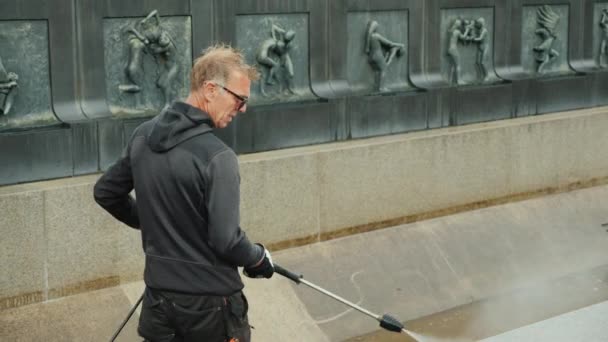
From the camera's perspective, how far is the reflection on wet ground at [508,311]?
32.1 feet

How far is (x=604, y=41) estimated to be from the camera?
46.5 feet

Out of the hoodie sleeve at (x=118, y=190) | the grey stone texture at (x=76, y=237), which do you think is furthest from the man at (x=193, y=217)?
the grey stone texture at (x=76, y=237)

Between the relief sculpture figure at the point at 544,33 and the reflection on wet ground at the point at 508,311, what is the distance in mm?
2760

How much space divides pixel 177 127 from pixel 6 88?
3.45 meters

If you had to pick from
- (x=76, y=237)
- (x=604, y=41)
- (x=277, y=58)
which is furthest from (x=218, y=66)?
(x=604, y=41)

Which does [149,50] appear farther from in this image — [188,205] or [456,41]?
[188,205]

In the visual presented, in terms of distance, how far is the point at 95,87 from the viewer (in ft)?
30.0

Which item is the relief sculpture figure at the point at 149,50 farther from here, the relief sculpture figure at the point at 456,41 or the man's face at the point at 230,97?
the man's face at the point at 230,97

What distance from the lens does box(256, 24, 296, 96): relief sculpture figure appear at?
1030 centimetres

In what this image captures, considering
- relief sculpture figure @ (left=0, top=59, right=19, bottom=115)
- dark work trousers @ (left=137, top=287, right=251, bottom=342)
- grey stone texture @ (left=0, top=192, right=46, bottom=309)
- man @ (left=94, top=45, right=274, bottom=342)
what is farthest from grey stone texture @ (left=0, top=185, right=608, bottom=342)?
man @ (left=94, top=45, right=274, bottom=342)

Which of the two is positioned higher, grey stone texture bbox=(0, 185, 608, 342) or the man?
the man

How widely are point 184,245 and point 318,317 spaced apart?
13.6 feet

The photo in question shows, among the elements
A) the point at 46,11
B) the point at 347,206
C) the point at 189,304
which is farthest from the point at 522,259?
the point at 189,304

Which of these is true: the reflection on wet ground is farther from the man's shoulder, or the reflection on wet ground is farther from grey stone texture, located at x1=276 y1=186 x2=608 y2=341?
the man's shoulder
